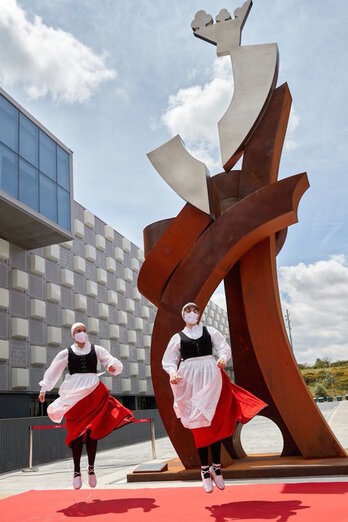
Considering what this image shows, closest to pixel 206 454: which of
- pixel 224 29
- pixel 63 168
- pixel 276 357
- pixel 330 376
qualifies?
pixel 276 357

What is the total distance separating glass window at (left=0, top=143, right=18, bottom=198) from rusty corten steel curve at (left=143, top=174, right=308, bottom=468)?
35.1 feet

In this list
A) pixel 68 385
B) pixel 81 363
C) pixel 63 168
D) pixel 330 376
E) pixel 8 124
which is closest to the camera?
pixel 68 385

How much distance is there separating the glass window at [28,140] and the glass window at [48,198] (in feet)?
2.74

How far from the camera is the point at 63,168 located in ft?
71.8

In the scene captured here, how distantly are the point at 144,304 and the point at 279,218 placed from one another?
85.5 feet

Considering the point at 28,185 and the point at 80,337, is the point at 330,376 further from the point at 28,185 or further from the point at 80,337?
the point at 80,337

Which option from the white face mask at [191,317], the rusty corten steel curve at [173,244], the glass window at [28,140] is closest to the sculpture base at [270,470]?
the white face mask at [191,317]

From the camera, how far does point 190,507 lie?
5.42 meters

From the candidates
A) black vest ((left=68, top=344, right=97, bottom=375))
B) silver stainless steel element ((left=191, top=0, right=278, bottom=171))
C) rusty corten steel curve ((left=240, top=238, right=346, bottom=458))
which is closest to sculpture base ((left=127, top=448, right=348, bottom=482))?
rusty corten steel curve ((left=240, top=238, right=346, bottom=458))

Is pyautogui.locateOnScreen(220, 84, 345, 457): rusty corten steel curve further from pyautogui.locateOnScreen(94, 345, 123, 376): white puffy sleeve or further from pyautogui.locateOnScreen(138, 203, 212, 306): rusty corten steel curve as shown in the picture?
pyautogui.locateOnScreen(94, 345, 123, 376): white puffy sleeve

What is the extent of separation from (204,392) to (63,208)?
55.2ft

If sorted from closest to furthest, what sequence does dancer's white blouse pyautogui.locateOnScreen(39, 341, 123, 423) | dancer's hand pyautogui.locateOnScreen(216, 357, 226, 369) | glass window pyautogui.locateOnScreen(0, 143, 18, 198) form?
dancer's hand pyautogui.locateOnScreen(216, 357, 226, 369)
dancer's white blouse pyautogui.locateOnScreen(39, 341, 123, 423)
glass window pyautogui.locateOnScreen(0, 143, 18, 198)

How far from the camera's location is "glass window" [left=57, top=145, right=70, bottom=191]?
21547 mm

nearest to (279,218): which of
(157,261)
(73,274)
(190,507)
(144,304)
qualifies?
(157,261)
